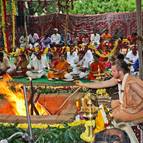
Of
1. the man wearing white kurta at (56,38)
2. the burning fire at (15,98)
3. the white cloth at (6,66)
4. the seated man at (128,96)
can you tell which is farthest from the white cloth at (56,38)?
the seated man at (128,96)

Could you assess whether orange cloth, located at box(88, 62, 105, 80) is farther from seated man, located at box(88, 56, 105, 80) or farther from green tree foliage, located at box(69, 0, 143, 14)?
green tree foliage, located at box(69, 0, 143, 14)

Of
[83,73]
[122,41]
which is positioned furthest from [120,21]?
Answer: [83,73]

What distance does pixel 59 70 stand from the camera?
1255 centimetres

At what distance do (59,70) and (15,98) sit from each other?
4.46m

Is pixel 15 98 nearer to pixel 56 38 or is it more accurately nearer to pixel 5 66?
pixel 5 66

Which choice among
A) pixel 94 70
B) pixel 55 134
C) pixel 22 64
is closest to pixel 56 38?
pixel 22 64

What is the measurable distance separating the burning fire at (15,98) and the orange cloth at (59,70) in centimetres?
338

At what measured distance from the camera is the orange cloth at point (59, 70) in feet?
40.6

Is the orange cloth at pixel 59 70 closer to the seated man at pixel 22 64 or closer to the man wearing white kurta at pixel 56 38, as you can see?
the seated man at pixel 22 64

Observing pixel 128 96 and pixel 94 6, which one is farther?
pixel 94 6

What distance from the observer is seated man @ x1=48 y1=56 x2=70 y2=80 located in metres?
12.4

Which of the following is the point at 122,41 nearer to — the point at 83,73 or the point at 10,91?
the point at 83,73

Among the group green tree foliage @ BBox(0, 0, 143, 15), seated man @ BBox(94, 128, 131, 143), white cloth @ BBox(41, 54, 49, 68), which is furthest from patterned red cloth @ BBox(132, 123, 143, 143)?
green tree foliage @ BBox(0, 0, 143, 15)

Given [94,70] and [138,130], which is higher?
[138,130]
